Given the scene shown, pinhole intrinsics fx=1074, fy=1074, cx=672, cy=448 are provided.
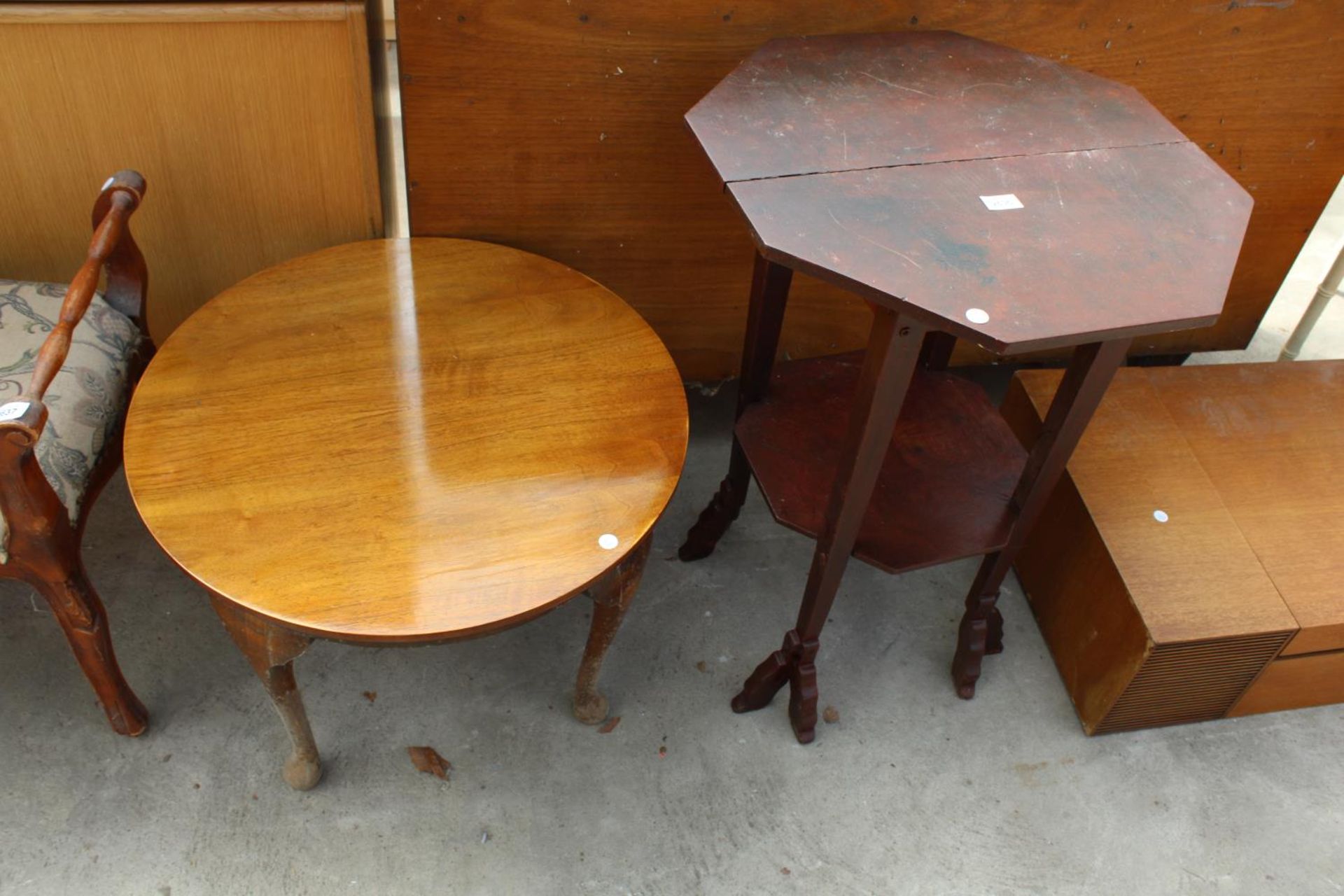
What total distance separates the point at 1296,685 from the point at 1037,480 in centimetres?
72

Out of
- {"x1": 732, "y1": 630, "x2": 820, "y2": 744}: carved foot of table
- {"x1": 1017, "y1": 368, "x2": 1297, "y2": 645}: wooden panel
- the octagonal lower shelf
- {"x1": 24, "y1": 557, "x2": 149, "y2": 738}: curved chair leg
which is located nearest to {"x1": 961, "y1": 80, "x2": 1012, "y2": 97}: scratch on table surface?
the octagonal lower shelf

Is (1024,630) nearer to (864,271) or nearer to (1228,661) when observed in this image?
(1228,661)

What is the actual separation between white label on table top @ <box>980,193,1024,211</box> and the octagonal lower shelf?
0.54 m

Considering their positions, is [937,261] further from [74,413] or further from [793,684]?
[74,413]

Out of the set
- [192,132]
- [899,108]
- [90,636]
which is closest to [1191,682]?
[899,108]

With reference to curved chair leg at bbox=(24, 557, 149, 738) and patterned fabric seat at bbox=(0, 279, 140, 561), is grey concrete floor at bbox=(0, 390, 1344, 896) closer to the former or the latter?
curved chair leg at bbox=(24, 557, 149, 738)

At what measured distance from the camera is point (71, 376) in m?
1.55

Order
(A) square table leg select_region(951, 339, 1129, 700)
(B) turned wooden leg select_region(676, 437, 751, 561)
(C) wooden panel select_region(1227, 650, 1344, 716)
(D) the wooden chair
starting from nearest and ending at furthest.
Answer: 1. (D) the wooden chair
2. (A) square table leg select_region(951, 339, 1129, 700)
3. (C) wooden panel select_region(1227, 650, 1344, 716)
4. (B) turned wooden leg select_region(676, 437, 751, 561)

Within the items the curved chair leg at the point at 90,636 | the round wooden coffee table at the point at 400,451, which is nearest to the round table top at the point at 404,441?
the round wooden coffee table at the point at 400,451

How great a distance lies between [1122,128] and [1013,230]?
352 millimetres

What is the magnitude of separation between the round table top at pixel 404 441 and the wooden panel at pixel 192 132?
18cm

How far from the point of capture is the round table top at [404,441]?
1323mm

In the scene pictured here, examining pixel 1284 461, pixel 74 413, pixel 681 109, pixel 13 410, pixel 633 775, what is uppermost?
pixel 681 109

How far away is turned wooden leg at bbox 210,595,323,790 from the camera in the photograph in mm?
1371
